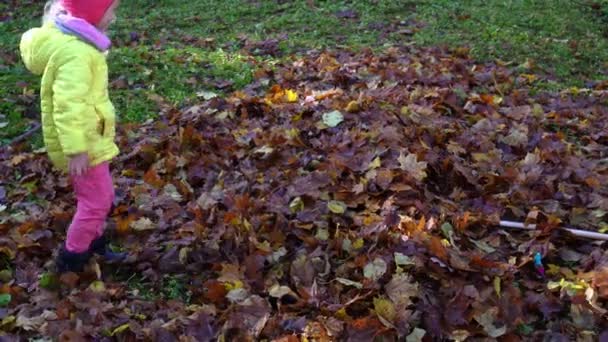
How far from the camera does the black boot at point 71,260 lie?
3389 mm

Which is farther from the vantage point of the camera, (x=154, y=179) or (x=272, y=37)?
(x=272, y=37)

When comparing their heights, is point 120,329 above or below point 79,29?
below

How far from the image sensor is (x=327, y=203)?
→ 3.96 metres

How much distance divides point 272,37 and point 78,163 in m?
5.30

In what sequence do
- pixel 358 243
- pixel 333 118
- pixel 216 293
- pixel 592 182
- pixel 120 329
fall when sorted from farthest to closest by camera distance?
pixel 333 118, pixel 592 182, pixel 358 243, pixel 216 293, pixel 120 329

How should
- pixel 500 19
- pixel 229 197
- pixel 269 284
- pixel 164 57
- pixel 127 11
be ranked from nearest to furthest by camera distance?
pixel 269 284, pixel 229 197, pixel 164 57, pixel 500 19, pixel 127 11

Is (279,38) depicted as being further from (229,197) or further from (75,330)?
(75,330)

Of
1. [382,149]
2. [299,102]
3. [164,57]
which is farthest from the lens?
[164,57]

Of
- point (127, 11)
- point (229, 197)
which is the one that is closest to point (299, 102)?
point (229, 197)

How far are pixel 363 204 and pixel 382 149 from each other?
636 millimetres

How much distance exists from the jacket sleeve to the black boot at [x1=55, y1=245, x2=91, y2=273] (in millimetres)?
687

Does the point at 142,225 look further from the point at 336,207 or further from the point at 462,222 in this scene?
the point at 462,222

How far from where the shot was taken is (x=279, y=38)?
7.91m

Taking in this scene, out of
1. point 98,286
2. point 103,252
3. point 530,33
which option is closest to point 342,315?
point 98,286
